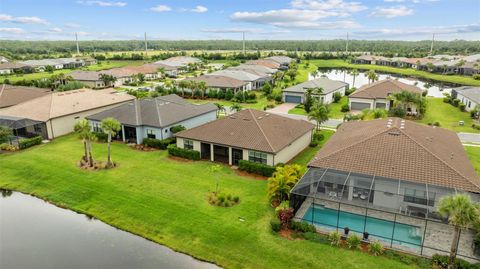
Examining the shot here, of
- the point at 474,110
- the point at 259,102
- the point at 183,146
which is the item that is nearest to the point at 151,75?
the point at 259,102

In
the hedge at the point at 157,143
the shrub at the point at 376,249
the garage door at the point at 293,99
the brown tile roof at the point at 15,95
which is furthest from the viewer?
the garage door at the point at 293,99

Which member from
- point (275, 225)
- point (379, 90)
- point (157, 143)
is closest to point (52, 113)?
point (157, 143)

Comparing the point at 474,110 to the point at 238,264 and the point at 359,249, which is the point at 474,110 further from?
the point at 238,264

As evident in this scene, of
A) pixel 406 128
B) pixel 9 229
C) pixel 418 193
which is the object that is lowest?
pixel 9 229

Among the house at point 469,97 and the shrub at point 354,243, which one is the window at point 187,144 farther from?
the house at point 469,97

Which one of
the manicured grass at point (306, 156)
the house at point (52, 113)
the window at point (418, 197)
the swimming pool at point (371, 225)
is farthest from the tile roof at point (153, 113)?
the window at point (418, 197)

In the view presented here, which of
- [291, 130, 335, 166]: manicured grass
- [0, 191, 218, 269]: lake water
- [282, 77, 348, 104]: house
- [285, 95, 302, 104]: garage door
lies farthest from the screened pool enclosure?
[285, 95, 302, 104]: garage door
